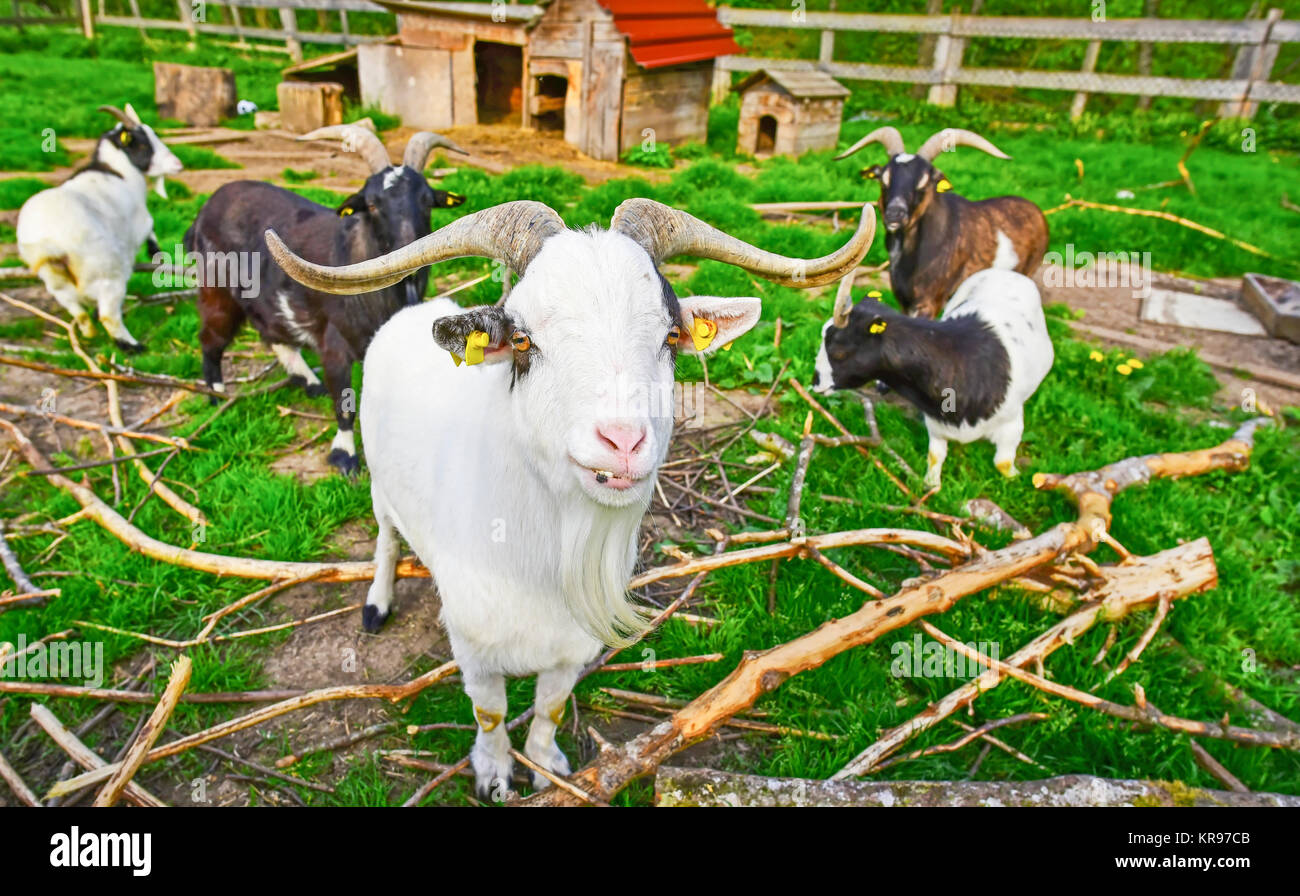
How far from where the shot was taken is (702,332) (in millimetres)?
2375

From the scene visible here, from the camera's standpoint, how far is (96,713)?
313 cm

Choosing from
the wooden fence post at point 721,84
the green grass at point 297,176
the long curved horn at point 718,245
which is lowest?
the green grass at point 297,176

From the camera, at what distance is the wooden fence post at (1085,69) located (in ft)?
47.7

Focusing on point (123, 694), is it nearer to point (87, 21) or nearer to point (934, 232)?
point (934, 232)

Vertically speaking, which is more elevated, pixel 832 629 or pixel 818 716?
pixel 832 629

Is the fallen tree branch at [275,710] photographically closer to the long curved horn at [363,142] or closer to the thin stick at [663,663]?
the thin stick at [663,663]

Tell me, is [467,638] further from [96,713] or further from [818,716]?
[96,713]

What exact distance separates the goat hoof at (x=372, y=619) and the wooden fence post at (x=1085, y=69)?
16836 millimetres

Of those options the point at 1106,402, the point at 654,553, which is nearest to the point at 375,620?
the point at 654,553

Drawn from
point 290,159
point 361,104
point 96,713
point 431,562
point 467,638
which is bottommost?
point 96,713

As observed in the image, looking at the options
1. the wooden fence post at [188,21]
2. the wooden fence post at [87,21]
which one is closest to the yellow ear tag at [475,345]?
the wooden fence post at [188,21]
